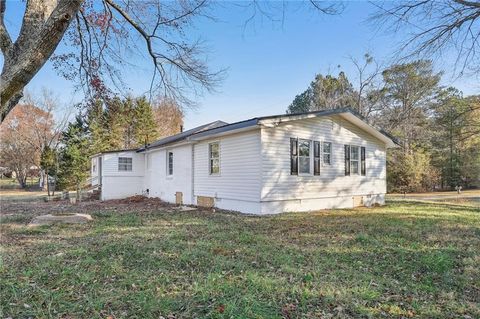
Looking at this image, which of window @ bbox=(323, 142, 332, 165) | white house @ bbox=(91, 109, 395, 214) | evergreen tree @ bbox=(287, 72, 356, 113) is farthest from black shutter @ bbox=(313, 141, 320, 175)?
evergreen tree @ bbox=(287, 72, 356, 113)

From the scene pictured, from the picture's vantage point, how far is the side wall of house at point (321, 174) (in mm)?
10586

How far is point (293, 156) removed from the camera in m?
11.3

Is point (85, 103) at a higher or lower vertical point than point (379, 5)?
lower

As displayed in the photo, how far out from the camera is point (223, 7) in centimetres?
617

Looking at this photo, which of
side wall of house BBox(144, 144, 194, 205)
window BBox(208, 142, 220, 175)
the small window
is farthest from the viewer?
side wall of house BBox(144, 144, 194, 205)

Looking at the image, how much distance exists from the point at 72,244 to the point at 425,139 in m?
31.4

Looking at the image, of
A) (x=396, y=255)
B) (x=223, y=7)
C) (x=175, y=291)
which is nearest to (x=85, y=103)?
(x=223, y=7)

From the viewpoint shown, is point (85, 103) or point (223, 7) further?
point (85, 103)

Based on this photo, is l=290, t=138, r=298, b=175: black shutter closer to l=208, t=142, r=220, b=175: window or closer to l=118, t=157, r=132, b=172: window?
l=208, t=142, r=220, b=175: window

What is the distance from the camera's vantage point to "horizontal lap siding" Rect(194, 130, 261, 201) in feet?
34.6

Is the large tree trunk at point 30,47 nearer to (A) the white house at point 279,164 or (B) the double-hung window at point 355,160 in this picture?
(A) the white house at point 279,164

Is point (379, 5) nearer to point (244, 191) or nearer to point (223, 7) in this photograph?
point (223, 7)

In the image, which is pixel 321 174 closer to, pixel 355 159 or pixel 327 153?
pixel 327 153

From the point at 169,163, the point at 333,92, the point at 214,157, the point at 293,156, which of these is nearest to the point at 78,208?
the point at 169,163
